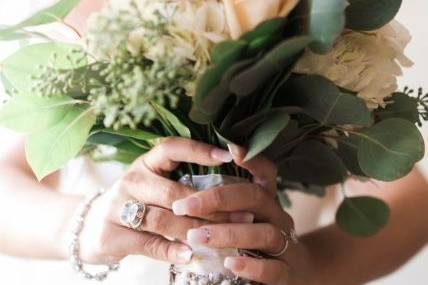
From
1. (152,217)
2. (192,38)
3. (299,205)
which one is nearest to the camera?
(192,38)

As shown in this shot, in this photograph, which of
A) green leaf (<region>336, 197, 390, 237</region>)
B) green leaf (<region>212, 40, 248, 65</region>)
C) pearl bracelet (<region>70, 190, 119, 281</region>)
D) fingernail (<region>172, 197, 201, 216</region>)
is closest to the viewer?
green leaf (<region>212, 40, 248, 65</region>)

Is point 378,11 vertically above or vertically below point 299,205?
above

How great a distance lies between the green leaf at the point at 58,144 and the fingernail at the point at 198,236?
15 centimetres

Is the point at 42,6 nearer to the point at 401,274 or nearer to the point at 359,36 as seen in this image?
the point at 359,36

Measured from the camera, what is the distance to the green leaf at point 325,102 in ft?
1.75

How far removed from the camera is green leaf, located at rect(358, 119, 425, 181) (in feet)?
1.85

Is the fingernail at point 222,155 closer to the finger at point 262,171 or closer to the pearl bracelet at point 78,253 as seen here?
the finger at point 262,171

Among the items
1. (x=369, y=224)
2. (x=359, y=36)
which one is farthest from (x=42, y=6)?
(x=369, y=224)

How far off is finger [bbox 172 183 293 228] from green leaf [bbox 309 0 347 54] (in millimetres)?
178

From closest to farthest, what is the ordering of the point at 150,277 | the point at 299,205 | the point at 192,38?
the point at 192,38 → the point at 150,277 → the point at 299,205

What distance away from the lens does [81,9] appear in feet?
1.79

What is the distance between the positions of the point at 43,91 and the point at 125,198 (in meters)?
0.17

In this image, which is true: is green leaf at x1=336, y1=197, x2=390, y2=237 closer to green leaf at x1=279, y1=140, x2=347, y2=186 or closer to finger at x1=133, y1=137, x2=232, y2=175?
green leaf at x1=279, y1=140, x2=347, y2=186

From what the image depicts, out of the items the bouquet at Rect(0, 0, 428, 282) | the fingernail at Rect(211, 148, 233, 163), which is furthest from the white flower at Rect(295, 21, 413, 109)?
the fingernail at Rect(211, 148, 233, 163)
